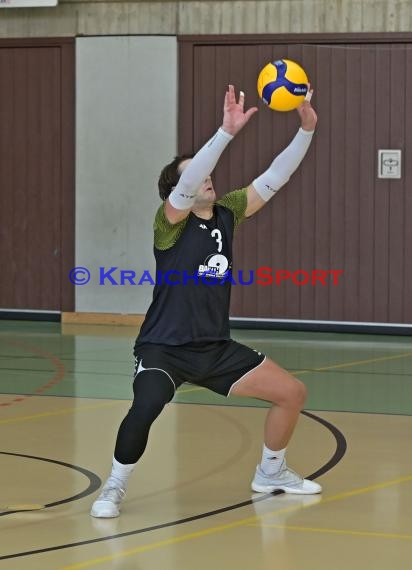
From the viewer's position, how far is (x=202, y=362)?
20.7 feet

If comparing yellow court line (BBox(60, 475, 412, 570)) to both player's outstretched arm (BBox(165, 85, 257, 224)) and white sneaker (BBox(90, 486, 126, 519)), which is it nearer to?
white sneaker (BBox(90, 486, 126, 519))

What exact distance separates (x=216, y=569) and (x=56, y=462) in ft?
8.03

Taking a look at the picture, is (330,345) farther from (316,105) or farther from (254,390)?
Result: (254,390)

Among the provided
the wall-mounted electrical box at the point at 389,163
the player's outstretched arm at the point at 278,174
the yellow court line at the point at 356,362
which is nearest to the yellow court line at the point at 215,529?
the player's outstretched arm at the point at 278,174

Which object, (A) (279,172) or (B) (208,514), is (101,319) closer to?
(A) (279,172)

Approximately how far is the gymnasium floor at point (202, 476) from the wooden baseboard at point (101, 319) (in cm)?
365

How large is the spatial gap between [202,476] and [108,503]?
110 cm

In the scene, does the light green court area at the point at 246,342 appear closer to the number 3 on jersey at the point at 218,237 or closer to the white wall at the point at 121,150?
the white wall at the point at 121,150

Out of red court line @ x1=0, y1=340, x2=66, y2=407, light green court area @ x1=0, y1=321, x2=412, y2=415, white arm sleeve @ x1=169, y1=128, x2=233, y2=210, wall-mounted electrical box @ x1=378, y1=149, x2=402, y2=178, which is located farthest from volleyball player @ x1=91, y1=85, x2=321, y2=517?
wall-mounted electrical box @ x1=378, y1=149, x2=402, y2=178

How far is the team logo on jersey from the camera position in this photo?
6.30 m

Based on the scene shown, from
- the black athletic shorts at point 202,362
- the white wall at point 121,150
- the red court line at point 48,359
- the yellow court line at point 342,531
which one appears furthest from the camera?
the white wall at point 121,150

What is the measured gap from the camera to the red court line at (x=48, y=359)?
9.89m

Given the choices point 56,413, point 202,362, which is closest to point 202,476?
point 202,362

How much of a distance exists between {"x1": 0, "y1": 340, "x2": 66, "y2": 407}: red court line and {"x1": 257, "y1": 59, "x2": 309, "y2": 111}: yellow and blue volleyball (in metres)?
4.01
